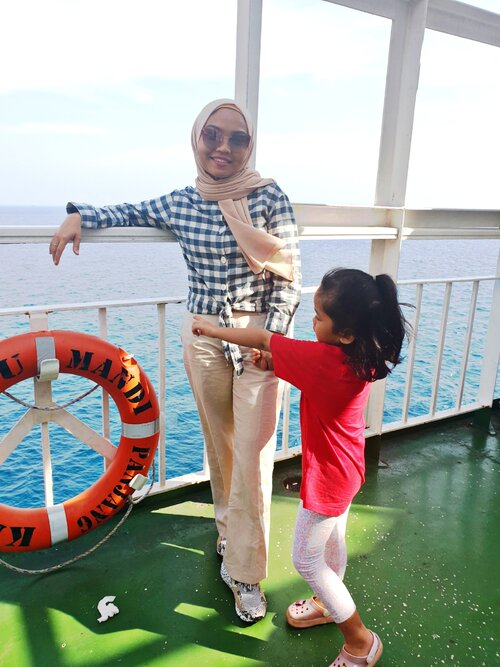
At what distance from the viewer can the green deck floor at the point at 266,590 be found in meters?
1.30

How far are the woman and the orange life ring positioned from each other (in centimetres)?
23

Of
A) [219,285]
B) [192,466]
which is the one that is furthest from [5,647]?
[192,466]

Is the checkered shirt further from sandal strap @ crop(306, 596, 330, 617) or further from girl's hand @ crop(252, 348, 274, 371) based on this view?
sandal strap @ crop(306, 596, 330, 617)

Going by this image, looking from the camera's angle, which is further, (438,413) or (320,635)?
(438,413)

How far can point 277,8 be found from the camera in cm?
173

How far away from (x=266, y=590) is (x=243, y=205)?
1247mm

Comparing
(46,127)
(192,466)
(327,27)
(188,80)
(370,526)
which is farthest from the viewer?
(46,127)

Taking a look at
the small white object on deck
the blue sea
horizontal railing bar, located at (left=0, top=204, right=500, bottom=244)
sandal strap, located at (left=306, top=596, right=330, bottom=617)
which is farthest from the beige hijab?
the small white object on deck

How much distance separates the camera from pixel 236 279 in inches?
53.8

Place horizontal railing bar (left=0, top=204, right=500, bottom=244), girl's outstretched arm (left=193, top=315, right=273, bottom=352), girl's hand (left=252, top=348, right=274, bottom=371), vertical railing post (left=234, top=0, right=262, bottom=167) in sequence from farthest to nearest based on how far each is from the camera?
vertical railing post (left=234, top=0, right=262, bottom=167) < horizontal railing bar (left=0, top=204, right=500, bottom=244) < girl's hand (left=252, top=348, right=274, bottom=371) < girl's outstretched arm (left=193, top=315, right=273, bottom=352)

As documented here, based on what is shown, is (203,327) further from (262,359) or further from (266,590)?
(266,590)

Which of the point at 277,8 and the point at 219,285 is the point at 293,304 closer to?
the point at 219,285

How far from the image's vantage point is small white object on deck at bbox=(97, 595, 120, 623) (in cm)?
140

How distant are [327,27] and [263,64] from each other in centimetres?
66
